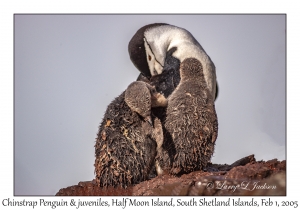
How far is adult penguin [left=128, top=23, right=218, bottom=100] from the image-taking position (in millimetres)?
9922

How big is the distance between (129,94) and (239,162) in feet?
8.98

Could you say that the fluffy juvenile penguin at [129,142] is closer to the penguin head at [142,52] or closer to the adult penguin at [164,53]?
the adult penguin at [164,53]

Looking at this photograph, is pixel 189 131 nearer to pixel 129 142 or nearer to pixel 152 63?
pixel 129 142

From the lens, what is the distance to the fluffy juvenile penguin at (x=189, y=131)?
8516 mm

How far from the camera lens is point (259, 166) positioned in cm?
752

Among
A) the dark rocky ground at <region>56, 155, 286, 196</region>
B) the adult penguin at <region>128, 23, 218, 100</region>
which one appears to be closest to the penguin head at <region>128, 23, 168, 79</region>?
the adult penguin at <region>128, 23, 218, 100</region>

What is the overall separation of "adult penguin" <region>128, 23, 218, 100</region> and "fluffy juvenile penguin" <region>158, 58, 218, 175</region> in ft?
3.35

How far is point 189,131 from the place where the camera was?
27.9 feet

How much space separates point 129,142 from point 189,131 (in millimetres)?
1006

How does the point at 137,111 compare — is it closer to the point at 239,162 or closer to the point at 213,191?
the point at 213,191

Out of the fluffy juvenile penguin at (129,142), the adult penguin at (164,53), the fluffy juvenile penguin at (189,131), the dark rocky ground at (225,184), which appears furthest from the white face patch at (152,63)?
the dark rocky ground at (225,184)

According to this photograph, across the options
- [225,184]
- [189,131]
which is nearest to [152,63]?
[189,131]

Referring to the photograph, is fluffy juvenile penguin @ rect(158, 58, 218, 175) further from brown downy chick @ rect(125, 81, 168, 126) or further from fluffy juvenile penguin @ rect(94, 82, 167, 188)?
brown downy chick @ rect(125, 81, 168, 126)
